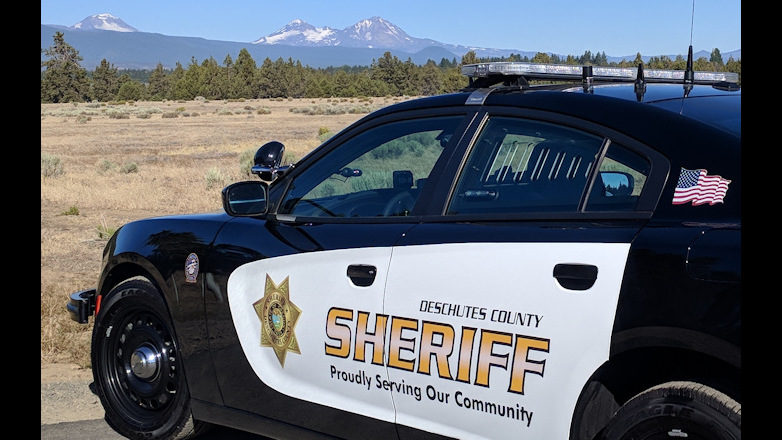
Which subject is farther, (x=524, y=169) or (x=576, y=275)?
(x=524, y=169)

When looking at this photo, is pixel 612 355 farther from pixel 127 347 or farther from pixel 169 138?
pixel 169 138

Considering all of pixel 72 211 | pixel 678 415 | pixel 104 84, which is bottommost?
pixel 72 211

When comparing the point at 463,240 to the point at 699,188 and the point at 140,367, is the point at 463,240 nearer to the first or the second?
the point at 699,188

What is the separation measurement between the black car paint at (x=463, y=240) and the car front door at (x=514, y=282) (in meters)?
0.02

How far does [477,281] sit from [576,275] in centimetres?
38

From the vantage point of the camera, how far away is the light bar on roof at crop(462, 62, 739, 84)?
151 inches

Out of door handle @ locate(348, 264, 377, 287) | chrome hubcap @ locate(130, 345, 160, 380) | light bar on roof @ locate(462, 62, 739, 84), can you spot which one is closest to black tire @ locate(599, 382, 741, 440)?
door handle @ locate(348, 264, 377, 287)

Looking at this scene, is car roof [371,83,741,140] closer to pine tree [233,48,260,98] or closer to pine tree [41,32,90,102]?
pine tree [41,32,90,102]

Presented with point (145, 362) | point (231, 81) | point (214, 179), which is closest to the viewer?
point (145, 362)

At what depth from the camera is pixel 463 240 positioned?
330cm

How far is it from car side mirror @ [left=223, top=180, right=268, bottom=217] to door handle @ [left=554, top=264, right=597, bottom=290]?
5.44 feet

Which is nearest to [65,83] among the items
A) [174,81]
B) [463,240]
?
[174,81]

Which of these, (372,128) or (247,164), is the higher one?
(372,128)

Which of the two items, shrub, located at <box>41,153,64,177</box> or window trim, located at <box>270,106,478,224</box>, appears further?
shrub, located at <box>41,153,64,177</box>
